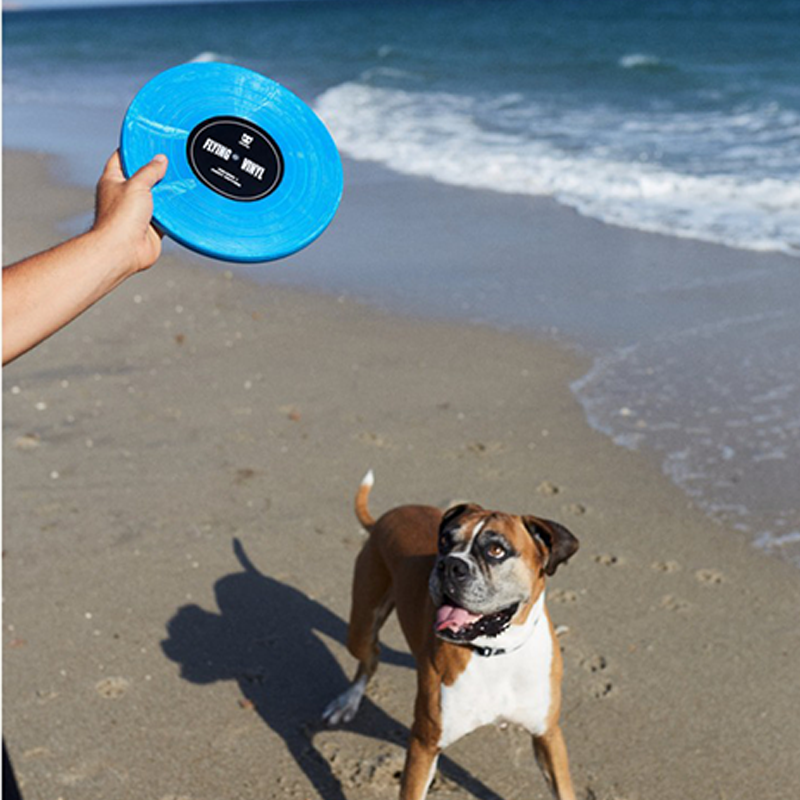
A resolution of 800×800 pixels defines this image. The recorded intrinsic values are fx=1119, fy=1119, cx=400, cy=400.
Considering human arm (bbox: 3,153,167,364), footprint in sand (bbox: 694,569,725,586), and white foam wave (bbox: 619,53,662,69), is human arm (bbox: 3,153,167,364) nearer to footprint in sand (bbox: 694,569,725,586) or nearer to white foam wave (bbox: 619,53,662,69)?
footprint in sand (bbox: 694,569,725,586)

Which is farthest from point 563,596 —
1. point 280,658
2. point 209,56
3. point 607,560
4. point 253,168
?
point 209,56

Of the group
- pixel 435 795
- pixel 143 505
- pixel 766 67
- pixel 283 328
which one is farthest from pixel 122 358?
pixel 766 67

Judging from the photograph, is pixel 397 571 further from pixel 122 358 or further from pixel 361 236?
pixel 361 236

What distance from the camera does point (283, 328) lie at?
8891mm

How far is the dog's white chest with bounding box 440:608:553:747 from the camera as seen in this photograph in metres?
3.60

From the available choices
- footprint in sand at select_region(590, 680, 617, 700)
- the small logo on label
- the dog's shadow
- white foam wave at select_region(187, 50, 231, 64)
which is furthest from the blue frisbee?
white foam wave at select_region(187, 50, 231, 64)

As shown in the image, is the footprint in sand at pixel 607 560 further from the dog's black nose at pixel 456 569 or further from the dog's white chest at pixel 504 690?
the dog's black nose at pixel 456 569

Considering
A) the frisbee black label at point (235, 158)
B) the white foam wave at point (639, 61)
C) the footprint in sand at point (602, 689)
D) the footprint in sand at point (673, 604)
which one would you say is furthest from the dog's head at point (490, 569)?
the white foam wave at point (639, 61)

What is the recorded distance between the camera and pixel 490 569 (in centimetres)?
340

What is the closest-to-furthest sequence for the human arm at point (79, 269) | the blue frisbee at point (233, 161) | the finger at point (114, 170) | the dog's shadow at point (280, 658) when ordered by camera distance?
the human arm at point (79, 269), the finger at point (114, 170), the blue frisbee at point (233, 161), the dog's shadow at point (280, 658)

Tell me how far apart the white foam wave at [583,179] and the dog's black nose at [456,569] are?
7632 millimetres

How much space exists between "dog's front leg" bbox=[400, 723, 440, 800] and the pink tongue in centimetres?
52

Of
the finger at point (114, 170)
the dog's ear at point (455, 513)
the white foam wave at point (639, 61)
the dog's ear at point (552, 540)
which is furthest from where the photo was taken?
the white foam wave at point (639, 61)

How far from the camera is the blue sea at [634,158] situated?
6.91m
